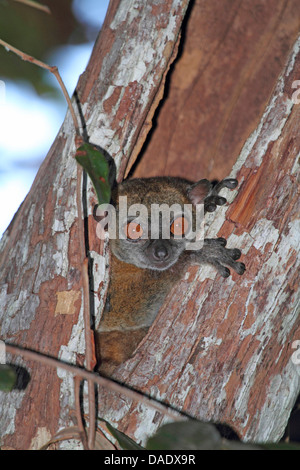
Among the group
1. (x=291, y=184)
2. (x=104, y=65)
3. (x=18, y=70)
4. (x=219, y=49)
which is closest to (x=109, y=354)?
(x=291, y=184)

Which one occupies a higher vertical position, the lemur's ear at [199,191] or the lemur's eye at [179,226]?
the lemur's ear at [199,191]

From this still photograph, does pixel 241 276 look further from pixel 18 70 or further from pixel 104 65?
pixel 18 70

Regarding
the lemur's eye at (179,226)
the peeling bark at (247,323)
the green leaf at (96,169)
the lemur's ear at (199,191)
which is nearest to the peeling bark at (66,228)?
the peeling bark at (247,323)

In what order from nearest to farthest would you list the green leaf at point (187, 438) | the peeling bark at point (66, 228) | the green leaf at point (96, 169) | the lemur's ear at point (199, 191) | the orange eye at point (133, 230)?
the green leaf at point (187, 438), the green leaf at point (96, 169), the peeling bark at point (66, 228), the lemur's ear at point (199, 191), the orange eye at point (133, 230)

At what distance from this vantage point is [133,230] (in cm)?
331

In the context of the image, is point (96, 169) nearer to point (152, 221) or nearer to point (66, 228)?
point (66, 228)

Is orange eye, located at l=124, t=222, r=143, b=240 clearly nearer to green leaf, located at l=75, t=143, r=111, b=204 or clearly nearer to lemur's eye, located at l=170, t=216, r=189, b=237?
lemur's eye, located at l=170, t=216, r=189, b=237

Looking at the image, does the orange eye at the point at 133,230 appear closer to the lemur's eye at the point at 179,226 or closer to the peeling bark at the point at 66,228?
the lemur's eye at the point at 179,226

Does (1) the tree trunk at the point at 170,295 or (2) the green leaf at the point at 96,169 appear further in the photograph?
A: (1) the tree trunk at the point at 170,295

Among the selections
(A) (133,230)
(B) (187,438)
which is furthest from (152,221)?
(B) (187,438)

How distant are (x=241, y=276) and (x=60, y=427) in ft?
3.98

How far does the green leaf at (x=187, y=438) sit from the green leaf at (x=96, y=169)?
882 mm

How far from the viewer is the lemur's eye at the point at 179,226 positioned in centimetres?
334

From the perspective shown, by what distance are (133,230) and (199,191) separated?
559 mm
